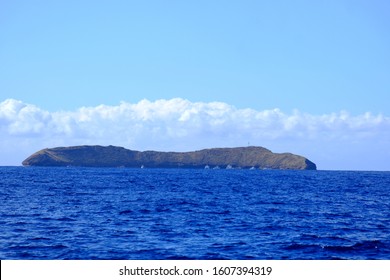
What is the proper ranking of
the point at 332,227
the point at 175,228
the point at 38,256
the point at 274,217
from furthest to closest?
the point at 274,217 < the point at 332,227 < the point at 175,228 < the point at 38,256

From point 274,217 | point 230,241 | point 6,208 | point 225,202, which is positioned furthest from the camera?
point 225,202

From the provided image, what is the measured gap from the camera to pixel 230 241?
113 feet

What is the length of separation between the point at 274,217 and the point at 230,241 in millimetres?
14669

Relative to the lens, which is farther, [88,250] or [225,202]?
[225,202]

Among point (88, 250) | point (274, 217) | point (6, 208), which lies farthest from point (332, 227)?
point (6, 208)

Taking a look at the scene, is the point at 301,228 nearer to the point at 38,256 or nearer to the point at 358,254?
the point at 358,254

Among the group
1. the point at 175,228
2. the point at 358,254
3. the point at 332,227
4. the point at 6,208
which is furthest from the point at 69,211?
the point at 358,254

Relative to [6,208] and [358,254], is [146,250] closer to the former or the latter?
[358,254]

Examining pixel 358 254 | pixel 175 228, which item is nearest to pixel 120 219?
pixel 175 228

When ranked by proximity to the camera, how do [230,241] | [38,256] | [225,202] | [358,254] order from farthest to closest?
[225,202]
[230,241]
[358,254]
[38,256]

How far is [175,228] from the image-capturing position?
3969 cm

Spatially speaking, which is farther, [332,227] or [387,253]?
[332,227]
